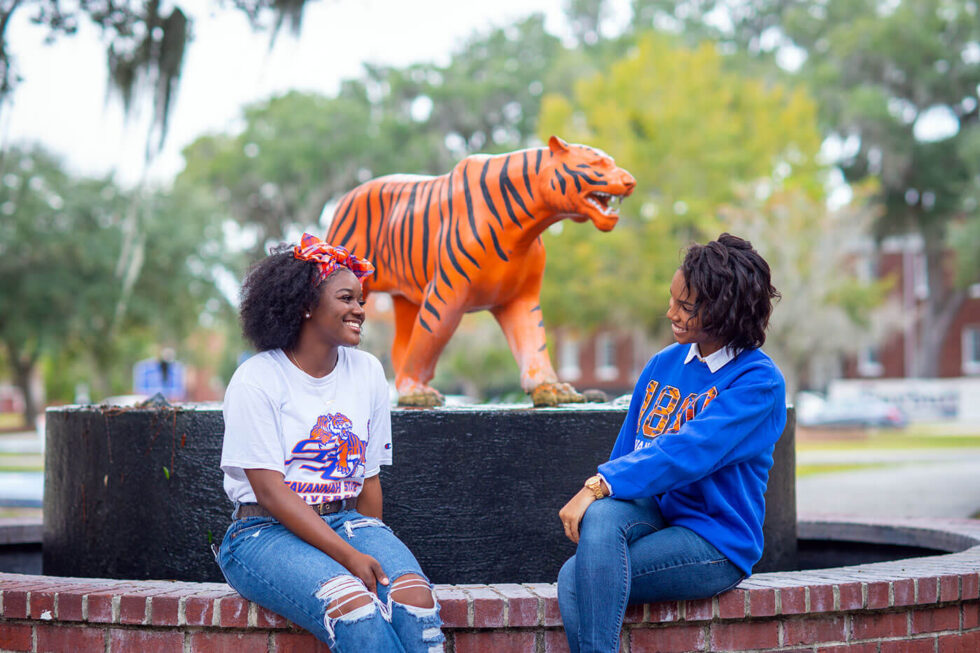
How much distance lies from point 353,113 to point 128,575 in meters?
28.8

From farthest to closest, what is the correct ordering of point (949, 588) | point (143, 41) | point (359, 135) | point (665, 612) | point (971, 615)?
point (359, 135), point (143, 41), point (971, 615), point (949, 588), point (665, 612)

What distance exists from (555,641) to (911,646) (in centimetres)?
132

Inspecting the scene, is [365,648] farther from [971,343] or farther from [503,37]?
[971,343]

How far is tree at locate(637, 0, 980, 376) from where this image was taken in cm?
3606

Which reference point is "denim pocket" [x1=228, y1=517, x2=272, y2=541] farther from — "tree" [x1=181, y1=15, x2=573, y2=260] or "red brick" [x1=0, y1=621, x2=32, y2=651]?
"tree" [x1=181, y1=15, x2=573, y2=260]

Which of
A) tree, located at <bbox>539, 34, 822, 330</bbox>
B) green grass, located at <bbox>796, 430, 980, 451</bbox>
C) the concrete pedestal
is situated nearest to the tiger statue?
the concrete pedestal

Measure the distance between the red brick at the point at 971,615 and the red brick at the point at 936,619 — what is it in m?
0.04

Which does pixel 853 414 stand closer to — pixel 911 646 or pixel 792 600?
pixel 911 646

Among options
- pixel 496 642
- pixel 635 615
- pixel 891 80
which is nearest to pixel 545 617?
pixel 496 642

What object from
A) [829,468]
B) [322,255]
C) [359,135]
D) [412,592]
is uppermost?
[359,135]

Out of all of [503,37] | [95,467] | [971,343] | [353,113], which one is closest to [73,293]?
[353,113]

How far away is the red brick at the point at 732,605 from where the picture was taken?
327cm

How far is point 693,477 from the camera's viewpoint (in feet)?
9.53

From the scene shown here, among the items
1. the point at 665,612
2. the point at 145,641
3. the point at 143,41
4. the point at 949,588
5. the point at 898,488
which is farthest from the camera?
the point at 898,488
